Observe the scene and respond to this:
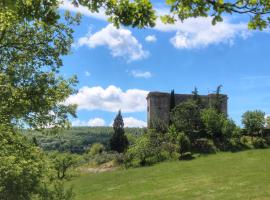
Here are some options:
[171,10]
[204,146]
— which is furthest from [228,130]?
[171,10]

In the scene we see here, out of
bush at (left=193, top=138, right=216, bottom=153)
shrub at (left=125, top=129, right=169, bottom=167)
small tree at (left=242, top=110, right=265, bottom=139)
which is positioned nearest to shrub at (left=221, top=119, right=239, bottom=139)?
bush at (left=193, top=138, right=216, bottom=153)

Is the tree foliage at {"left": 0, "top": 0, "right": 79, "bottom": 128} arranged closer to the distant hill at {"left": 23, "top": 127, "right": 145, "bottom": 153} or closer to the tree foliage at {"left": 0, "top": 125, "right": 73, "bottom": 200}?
the tree foliage at {"left": 0, "top": 125, "right": 73, "bottom": 200}

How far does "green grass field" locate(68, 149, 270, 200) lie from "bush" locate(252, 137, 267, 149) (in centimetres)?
817

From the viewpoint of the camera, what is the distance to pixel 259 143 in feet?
189

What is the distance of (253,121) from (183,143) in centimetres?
1197

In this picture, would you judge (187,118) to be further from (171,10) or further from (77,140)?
(77,140)

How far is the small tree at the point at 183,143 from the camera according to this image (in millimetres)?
55281

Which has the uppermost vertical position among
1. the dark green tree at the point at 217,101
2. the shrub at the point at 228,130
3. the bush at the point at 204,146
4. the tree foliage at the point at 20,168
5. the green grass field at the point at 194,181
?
the dark green tree at the point at 217,101

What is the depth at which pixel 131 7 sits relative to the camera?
6.47m

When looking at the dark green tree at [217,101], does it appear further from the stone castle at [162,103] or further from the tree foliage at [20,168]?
the tree foliage at [20,168]

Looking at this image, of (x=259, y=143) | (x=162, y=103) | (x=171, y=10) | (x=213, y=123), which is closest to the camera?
(x=171, y=10)

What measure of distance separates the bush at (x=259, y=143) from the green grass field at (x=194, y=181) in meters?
8.17

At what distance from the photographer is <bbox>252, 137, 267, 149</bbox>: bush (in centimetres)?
5715

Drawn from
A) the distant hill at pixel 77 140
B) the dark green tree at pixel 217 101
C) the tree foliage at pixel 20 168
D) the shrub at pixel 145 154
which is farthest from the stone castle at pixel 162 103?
the tree foliage at pixel 20 168
